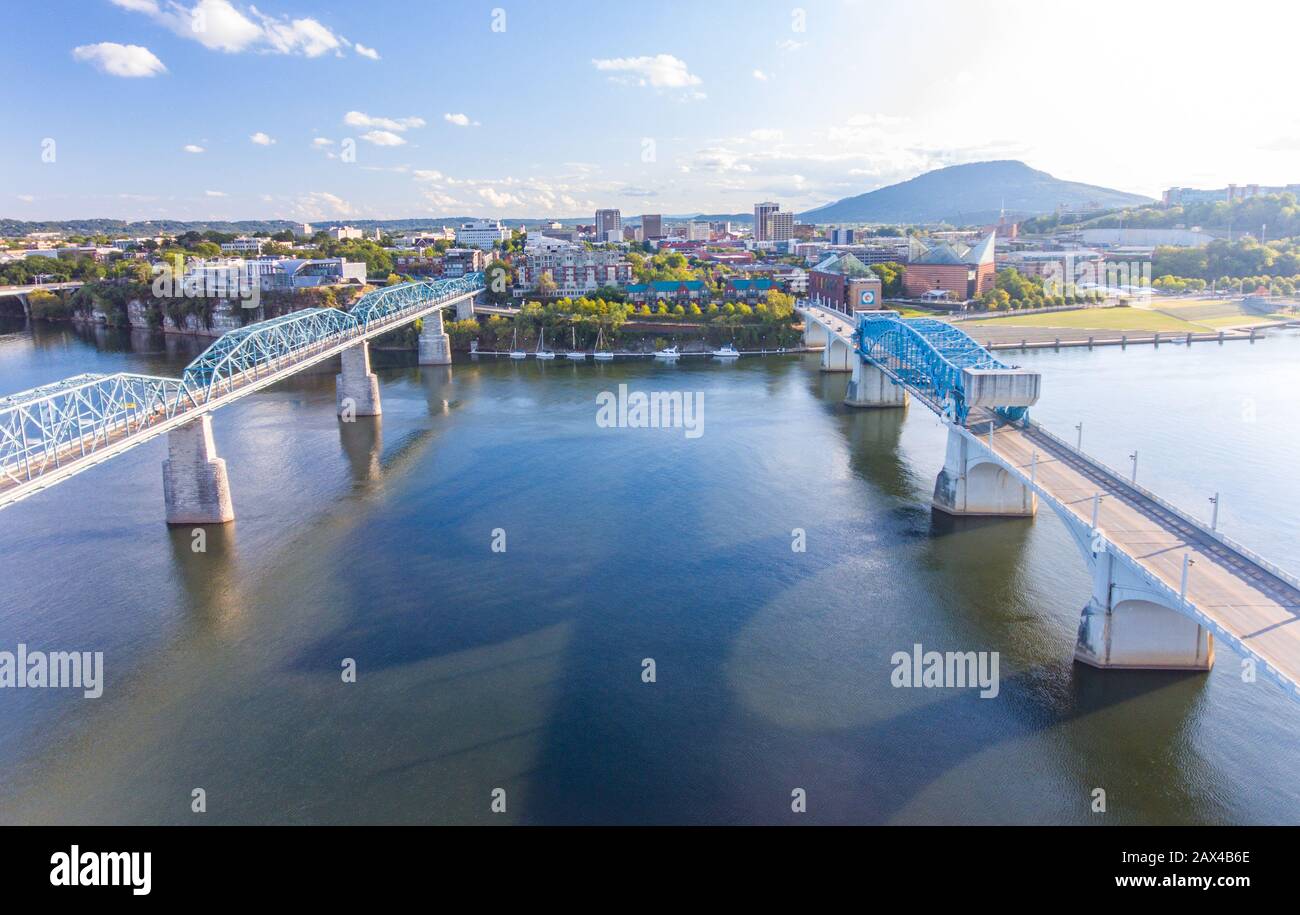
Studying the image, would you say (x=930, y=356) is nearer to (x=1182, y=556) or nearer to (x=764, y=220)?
(x=1182, y=556)

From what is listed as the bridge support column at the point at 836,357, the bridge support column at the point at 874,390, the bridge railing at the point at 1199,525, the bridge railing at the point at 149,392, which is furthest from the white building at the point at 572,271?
the bridge railing at the point at 1199,525

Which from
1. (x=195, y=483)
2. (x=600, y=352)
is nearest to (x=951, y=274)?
(x=600, y=352)

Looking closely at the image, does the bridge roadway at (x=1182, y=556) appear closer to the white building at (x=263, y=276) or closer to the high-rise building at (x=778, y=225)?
the white building at (x=263, y=276)

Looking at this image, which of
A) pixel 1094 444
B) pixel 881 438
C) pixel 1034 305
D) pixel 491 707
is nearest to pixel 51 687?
pixel 491 707

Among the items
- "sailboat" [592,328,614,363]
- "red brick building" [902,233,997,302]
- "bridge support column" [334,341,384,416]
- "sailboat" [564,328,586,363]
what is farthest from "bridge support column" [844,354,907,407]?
"red brick building" [902,233,997,302]

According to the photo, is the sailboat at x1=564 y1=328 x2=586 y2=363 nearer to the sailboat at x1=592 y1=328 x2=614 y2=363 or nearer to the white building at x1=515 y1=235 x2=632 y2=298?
the sailboat at x1=592 y1=328 x2=614 y2=363
